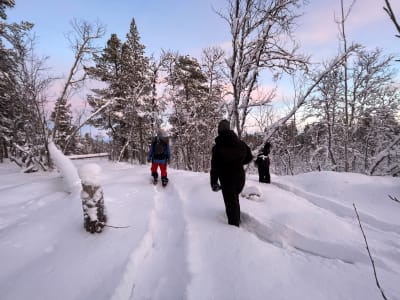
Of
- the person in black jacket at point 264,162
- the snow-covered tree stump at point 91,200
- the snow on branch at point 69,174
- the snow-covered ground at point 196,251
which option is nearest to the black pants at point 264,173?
the person in black jacket at point 264,162

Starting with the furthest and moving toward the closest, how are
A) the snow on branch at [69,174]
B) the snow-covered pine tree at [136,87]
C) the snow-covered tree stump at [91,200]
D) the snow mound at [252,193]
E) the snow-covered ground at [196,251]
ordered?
the snow-covered pine tree at [136,87] → the snow on branch at [69,174] → the snow mound at [252,193] → the snow-covered tree stump at [91,200] → the snow-covered ground at [196,251]

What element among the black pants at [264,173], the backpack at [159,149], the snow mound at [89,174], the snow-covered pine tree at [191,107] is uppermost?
the snow-covered pine tree at [191,107]

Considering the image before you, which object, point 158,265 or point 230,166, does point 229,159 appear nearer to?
point 230,166

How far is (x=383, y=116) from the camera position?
51.1 ft

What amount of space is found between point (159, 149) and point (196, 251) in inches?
180

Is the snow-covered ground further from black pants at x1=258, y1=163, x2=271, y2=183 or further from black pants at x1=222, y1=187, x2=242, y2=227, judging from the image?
black pants at x1=258, y1=163, x2=271, y2=183

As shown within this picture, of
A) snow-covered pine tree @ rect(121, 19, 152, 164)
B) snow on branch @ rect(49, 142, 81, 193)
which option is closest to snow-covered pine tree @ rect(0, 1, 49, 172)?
snow on branch @ rect(49, 142, 81, 193)

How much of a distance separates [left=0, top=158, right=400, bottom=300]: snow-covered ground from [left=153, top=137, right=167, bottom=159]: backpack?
199 centimetres

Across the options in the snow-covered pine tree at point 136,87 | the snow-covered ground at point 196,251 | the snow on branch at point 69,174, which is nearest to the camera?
the snow-covered ground at point 196,251

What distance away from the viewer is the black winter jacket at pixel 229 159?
12.9ft

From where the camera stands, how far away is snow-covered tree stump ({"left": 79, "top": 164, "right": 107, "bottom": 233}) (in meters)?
3.54

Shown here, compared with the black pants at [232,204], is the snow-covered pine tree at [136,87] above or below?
above

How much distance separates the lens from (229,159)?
3.92 meters

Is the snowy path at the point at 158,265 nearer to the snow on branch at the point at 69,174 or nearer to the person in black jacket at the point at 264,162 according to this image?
the snow on branch at the point at 69,174
